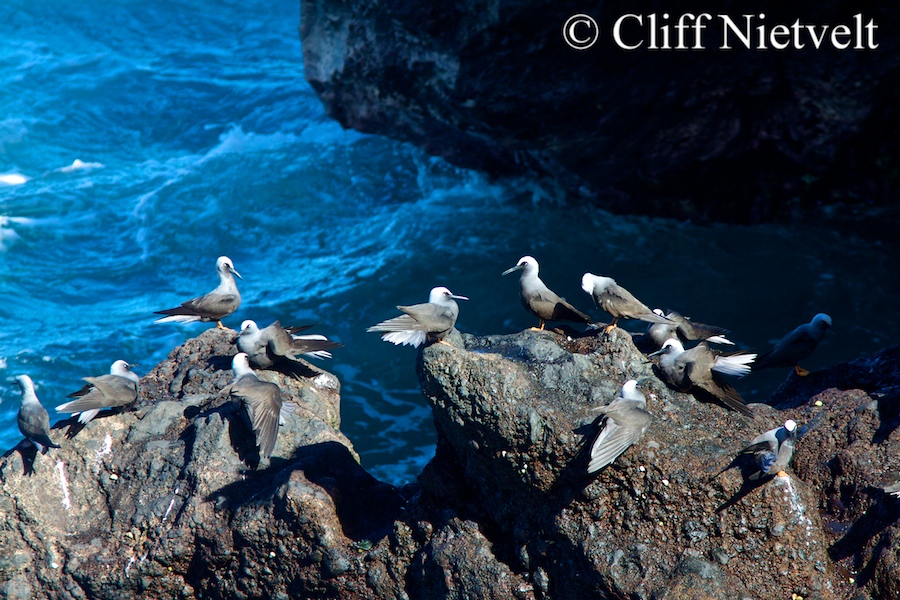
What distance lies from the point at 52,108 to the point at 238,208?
6.89 meters

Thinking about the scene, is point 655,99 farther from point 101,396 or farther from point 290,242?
point 101,396

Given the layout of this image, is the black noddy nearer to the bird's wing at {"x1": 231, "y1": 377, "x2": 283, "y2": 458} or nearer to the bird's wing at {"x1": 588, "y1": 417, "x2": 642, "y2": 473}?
the bird's wing at {"x1": 588, "y1": 417, "x2": 642, "y2": 473}

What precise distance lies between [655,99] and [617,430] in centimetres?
689

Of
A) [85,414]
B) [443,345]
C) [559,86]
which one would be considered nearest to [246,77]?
[559,86]

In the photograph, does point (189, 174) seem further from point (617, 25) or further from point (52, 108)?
point (617, 25)

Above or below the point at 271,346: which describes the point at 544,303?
above

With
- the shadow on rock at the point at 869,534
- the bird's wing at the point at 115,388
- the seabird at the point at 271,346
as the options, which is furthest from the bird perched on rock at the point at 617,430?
the bird's wing at the point at 115,388

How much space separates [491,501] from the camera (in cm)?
533

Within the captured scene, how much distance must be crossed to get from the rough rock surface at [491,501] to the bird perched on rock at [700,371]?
102mm

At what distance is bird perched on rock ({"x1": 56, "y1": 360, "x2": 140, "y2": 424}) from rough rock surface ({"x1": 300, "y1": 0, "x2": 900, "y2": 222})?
18.8 feet

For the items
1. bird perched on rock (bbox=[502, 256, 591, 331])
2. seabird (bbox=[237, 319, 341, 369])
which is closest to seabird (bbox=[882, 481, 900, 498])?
bird perched on rock (bbox=[502, 256, 591, 331])

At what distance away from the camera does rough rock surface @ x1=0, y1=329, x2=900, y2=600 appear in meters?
4.73

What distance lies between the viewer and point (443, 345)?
5234 mm

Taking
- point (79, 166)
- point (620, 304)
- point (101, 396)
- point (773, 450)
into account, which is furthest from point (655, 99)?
point (79, 166)
